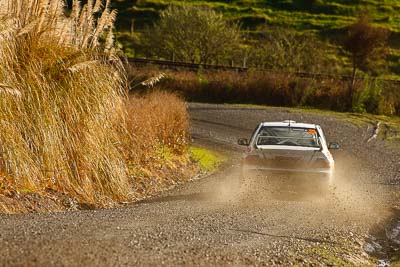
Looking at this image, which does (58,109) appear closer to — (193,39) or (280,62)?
(280,62)

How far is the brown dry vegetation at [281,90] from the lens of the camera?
142 ft

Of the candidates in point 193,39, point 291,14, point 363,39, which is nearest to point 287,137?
point 363,39

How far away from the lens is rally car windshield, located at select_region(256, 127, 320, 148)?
16734 millimetres

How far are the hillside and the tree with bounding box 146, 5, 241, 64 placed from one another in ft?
52.0

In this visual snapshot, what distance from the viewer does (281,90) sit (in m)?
45.6

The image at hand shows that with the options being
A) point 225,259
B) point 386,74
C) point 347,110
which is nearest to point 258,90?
point 347,110

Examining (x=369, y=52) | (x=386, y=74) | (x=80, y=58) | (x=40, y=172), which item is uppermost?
(x=80, y=58)

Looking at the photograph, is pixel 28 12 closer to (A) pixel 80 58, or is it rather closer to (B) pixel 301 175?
(A) pixel 80 58

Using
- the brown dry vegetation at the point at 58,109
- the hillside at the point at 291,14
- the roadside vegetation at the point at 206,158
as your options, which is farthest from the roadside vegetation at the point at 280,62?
the brown dry vegetation at the point at 58,109

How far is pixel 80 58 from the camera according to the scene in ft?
49.4

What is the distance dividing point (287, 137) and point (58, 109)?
4.97 metres

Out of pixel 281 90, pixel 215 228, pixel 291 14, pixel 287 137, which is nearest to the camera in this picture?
pixel 215 228

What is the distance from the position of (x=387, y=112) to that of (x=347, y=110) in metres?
2.10

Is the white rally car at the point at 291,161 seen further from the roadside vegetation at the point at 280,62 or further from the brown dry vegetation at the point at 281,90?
the roadside vegetation at the point at 280,62
